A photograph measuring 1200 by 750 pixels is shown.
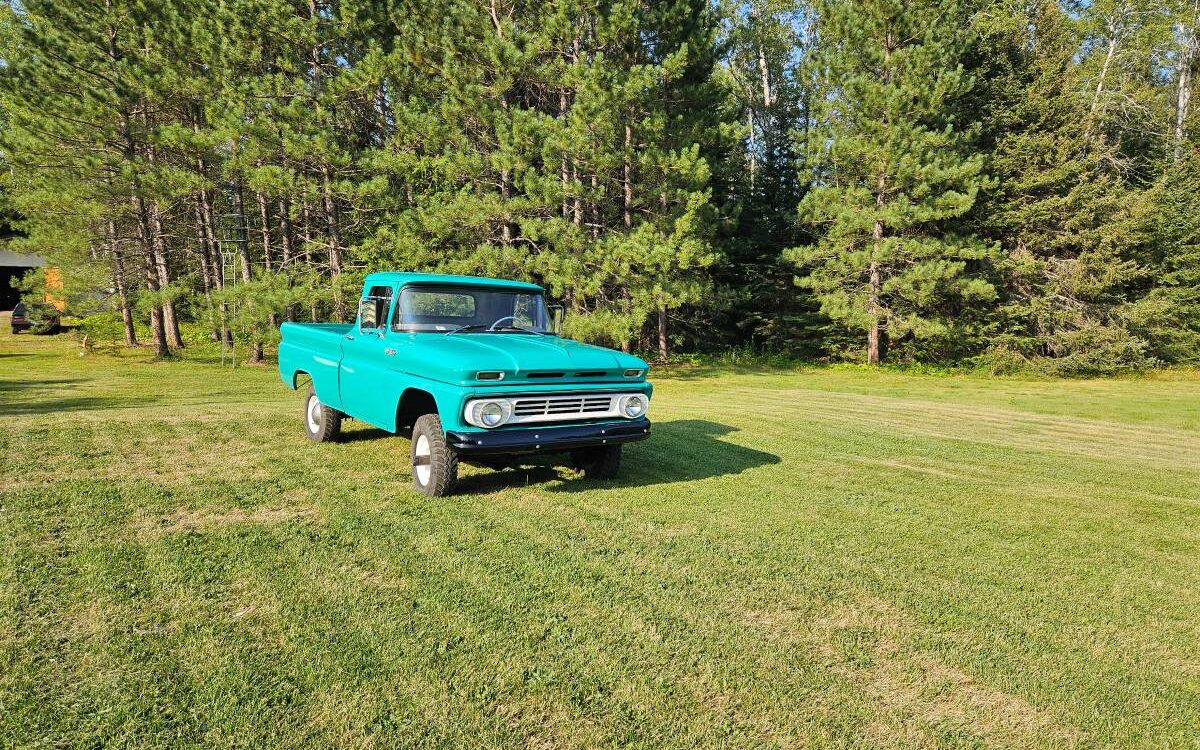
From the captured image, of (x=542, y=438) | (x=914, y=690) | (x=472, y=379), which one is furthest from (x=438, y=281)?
(x=914, y=690)

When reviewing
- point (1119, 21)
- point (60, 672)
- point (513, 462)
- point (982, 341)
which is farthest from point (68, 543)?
point (1119, 21)

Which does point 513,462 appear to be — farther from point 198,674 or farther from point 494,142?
point 494,142

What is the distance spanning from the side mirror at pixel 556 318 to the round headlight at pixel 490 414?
72.6 inches

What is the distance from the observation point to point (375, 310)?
6.46m

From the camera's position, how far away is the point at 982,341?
22.6m

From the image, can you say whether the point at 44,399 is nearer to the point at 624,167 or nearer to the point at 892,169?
the point at 624,167

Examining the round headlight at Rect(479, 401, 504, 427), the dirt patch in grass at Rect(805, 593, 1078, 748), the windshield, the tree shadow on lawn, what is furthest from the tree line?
the dirt patch in grass at Rect(805, 593, 1078, 748)

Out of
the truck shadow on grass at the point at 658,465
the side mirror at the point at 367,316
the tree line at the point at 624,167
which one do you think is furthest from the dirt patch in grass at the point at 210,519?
the tree line at the point at 624,167

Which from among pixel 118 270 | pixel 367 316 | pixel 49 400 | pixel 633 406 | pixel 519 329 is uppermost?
pixel 118 270

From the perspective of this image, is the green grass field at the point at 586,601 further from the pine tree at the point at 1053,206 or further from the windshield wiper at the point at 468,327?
the pine tree at the point at 1053,206

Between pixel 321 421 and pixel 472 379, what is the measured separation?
10.7ft

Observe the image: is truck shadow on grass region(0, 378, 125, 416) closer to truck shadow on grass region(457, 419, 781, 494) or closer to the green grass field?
the green grass field

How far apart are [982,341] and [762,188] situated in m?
10.2

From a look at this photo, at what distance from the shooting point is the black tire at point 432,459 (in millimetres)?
5332
